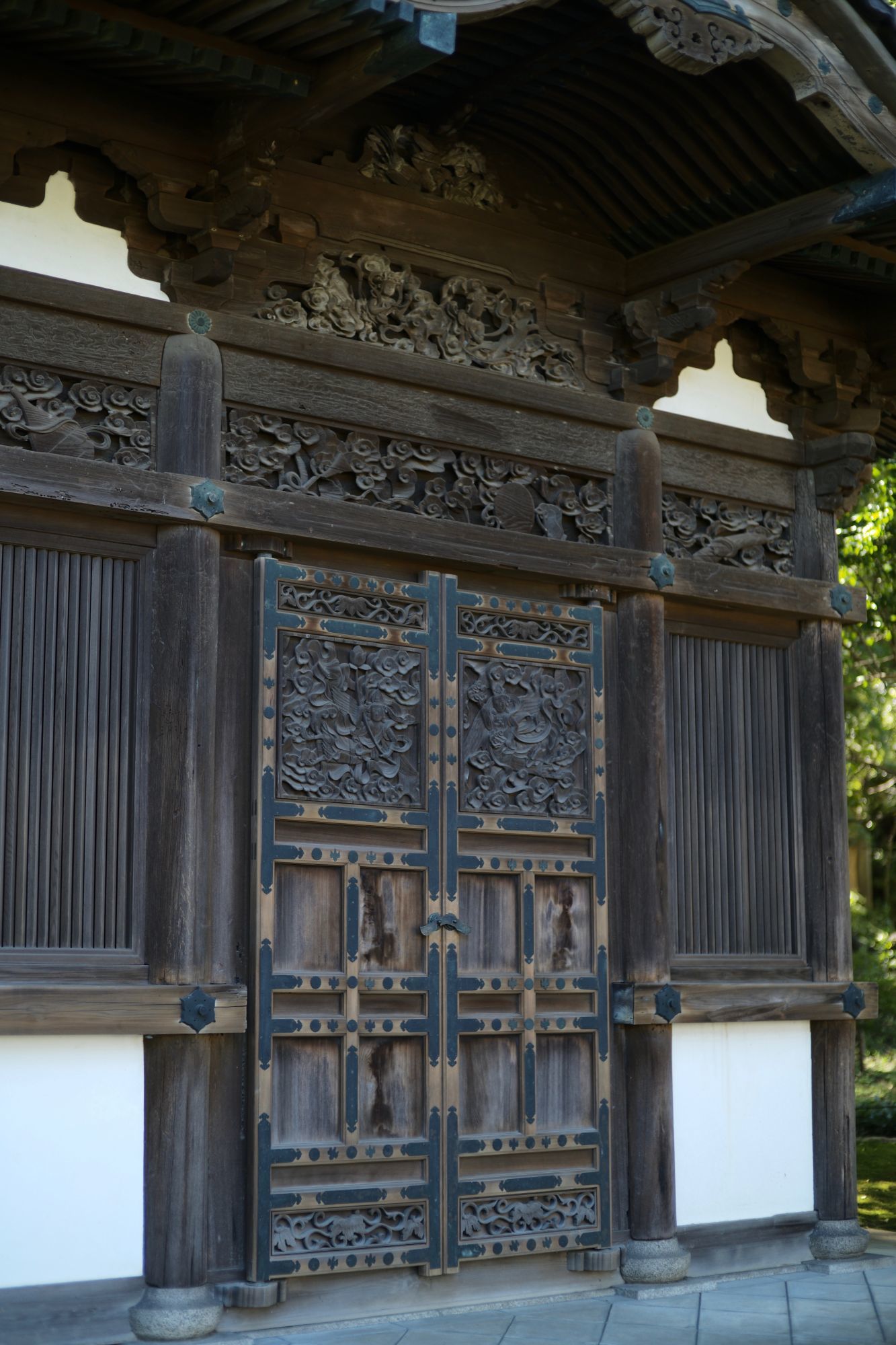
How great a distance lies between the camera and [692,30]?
5684 millimetres

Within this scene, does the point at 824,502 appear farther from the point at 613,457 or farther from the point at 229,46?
the point at 229,46

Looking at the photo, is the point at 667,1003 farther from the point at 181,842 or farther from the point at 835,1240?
the point at 181,842

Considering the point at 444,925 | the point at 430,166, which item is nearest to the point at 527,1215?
the point at 444,925

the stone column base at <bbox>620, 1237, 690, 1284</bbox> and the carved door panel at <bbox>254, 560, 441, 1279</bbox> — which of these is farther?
the stone column base at <bbox>620, 1237, 690, 1284</bbox>

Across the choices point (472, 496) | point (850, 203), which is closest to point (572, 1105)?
point (472, 496)

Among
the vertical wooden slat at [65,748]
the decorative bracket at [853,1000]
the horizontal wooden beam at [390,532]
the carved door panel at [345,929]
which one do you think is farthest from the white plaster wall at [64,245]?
the decorative bracket at [853,1000]

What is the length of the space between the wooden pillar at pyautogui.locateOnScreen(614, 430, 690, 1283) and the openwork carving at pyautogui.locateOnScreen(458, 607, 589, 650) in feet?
0.88

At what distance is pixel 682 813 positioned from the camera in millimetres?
Answer: 7012

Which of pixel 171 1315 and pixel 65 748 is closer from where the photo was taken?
pixel 171 1315

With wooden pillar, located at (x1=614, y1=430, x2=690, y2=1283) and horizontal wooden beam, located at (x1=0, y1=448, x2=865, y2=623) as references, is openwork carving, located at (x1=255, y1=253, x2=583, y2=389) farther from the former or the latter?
horizontal wooden beam, located at (x1=0, y1=448, x2=865, y2=623)

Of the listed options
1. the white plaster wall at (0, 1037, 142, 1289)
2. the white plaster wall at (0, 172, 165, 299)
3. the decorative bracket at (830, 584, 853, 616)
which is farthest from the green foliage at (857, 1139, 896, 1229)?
the white plaster wall at (0, 172, 165, 299)

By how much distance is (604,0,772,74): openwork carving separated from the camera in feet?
18.4

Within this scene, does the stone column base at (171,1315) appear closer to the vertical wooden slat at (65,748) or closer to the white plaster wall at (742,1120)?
the vertical wooden slat at (65,748)

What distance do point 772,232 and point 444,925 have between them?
3.06 m
